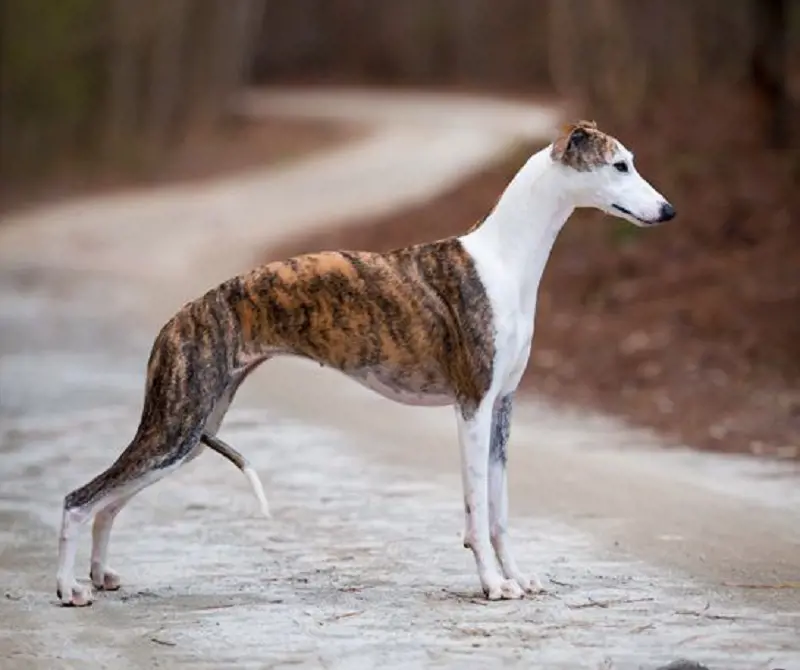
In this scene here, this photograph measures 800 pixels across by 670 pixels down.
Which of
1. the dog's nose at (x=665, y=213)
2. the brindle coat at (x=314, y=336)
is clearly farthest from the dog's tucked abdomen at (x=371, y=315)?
the dog's nose at (x=665, y=213)

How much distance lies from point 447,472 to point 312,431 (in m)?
1.74

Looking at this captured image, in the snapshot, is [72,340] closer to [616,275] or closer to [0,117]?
[616,275]

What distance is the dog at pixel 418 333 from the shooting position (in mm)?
8438

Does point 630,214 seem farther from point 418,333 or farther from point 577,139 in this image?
point 418,333

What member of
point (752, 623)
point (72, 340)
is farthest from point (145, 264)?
point (752, 623)

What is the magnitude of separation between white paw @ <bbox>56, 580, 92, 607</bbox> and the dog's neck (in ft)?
7.73

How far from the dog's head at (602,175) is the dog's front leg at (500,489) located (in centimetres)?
99

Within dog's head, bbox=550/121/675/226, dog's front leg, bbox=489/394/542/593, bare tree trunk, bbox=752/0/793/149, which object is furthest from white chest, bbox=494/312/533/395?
bare tree trunk, bbox=752/0/793/149

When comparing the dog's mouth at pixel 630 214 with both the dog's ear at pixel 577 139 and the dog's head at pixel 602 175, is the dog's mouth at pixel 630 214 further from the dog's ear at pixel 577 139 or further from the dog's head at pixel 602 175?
the dog's ear at pixel 577 139

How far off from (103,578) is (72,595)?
12.6 inches

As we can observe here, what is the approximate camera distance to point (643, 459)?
1237 centimetres

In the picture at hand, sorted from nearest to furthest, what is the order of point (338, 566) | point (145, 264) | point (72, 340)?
point (338, 566) < point (72, 340) < point (145, 264)

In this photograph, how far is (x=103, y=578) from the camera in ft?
29.0

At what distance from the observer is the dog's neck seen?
8.60 metres
